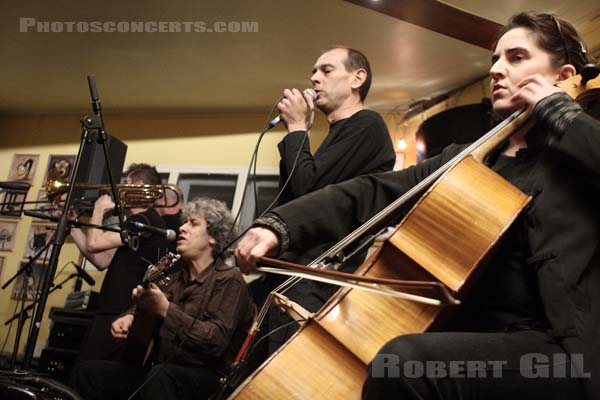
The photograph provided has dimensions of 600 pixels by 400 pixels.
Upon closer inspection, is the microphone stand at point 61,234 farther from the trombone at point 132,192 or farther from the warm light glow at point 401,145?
the warm light glow at point 401,145

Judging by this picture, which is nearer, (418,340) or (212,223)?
(418,340)

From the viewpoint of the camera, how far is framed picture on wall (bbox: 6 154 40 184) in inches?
237

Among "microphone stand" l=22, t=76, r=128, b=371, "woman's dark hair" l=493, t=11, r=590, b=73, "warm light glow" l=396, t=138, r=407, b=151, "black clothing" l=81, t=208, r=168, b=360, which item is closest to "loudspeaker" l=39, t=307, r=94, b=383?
"black clothing" l=81, t=208, r=168, b=360

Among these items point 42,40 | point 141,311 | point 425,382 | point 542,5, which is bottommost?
point 141,311

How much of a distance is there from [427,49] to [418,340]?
3481mm

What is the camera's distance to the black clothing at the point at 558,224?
1.00 metres

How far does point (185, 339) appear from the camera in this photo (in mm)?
2266

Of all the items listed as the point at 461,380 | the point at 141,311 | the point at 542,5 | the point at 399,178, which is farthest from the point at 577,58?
Answer: the point at 542,5

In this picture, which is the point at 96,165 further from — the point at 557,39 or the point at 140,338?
the point at 557,39

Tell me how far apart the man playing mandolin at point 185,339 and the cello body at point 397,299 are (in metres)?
1.23

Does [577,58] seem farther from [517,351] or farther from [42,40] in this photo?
[42,40]

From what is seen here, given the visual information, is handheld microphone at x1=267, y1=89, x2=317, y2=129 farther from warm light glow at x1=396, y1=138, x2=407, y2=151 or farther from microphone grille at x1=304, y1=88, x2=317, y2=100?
warm light glow at x1=396, y1=138, x2=407, y2=151

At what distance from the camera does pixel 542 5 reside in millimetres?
3422

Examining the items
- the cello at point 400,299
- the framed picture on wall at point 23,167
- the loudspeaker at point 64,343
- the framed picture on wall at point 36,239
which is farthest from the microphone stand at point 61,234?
Result: the framed picture on wall at point 23,167
